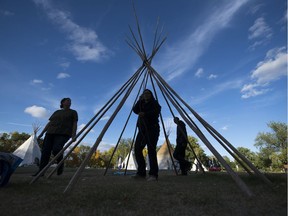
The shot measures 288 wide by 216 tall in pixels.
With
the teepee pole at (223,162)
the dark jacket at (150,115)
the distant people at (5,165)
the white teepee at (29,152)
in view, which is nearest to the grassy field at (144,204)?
the teepee pole at (223,162)

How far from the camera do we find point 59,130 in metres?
4.37

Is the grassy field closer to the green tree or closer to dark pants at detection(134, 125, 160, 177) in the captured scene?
dark pants at detection(134, 125, 160, 177)

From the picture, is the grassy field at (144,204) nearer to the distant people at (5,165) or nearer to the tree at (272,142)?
the distant people at (5,165)

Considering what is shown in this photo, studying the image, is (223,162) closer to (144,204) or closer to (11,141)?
(144,204)

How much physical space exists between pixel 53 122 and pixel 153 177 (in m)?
2.44

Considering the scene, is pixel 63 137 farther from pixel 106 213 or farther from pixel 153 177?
pixel 106 213

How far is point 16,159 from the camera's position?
2.74 metres

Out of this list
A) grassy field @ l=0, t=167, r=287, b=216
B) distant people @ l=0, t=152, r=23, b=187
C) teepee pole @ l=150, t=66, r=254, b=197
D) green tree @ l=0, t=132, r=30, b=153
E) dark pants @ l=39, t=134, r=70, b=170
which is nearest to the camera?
grassy field @ l=0, t=167, r=287, b=216

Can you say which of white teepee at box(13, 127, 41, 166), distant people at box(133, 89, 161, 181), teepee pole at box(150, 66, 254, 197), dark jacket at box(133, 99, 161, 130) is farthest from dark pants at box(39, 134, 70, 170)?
white teepee at box(13, 127, 41, 166)

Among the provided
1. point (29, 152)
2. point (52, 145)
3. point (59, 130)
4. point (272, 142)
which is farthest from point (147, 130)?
point (272, 142)

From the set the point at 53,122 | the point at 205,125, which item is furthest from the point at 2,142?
the point at 205,125

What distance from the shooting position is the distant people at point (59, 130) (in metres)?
4.26

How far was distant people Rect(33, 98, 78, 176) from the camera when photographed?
426 centimetres

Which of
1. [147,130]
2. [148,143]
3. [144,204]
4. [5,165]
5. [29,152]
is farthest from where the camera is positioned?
[29,152]
